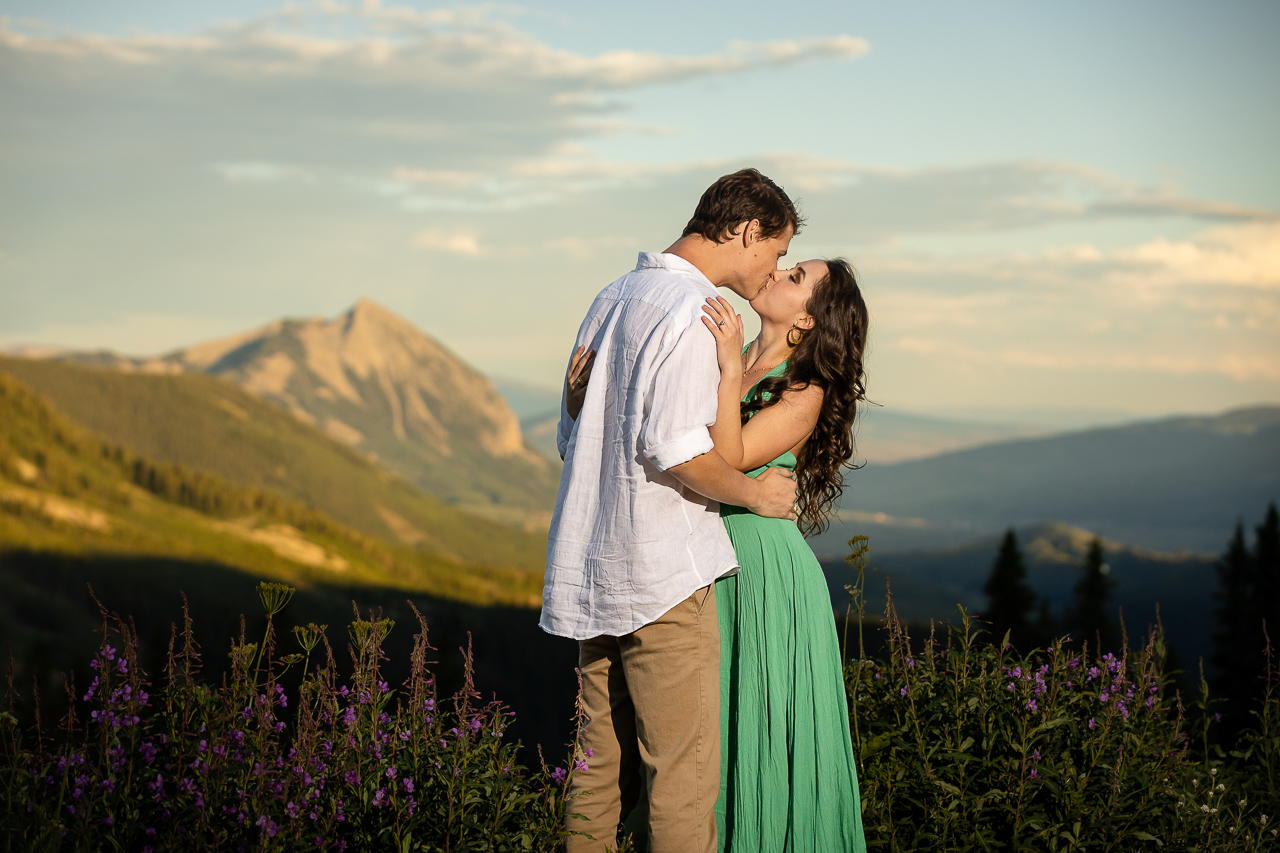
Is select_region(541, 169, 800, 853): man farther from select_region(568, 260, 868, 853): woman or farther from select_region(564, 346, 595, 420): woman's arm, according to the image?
select_region(568, 260, 868, 853): woman

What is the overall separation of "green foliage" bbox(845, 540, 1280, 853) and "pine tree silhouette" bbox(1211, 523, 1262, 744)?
167 ft

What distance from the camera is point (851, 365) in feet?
15.1

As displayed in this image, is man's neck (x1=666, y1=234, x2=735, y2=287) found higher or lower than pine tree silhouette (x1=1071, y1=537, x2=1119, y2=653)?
higher

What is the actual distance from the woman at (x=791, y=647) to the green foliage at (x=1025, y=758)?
73 centimetres

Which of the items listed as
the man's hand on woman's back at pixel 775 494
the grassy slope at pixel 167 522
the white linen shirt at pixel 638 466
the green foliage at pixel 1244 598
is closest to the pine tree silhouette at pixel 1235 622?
the green foliage at pixel 1244 598

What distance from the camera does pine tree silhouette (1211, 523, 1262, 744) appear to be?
50.2m

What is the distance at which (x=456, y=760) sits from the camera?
4332 mm

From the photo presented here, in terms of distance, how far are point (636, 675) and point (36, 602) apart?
15484cm

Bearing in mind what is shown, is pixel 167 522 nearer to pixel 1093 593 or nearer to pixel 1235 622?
pixel 1093 593

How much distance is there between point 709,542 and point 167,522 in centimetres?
18511

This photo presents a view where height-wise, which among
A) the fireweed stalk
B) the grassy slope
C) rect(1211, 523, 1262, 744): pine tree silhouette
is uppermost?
the fireweed stalk

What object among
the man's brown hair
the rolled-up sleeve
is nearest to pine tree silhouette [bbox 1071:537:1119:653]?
the man's brown hair

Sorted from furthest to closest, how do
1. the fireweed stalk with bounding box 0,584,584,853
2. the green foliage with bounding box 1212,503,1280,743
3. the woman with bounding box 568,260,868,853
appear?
the green foliage with bounding box 1212,503,1280,743, the woman with bounding box 568,260,868,853, the fireweed stalk with bounding box 0,584,584,853

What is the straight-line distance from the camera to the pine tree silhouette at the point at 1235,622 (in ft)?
165
